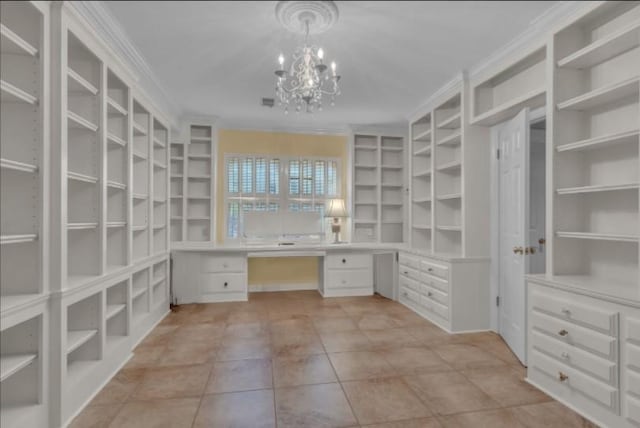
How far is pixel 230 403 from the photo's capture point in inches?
90.4

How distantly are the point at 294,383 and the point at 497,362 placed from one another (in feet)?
5.53

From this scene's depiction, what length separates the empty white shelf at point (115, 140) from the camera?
282 centimetres

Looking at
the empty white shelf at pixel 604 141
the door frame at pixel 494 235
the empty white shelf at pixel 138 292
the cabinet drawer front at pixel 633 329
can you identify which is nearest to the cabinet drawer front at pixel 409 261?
the door frame at pixel 494 235

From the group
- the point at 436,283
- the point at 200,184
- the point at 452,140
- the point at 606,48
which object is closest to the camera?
the point at 606,48

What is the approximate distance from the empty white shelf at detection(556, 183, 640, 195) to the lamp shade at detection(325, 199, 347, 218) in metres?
3.21

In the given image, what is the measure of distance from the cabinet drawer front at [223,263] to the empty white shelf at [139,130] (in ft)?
6.14

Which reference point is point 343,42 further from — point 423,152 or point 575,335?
point 575,335

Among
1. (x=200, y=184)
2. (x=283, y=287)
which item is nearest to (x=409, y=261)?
(x=283, y=287)

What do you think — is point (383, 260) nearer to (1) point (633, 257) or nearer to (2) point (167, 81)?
(1) point (633, 257)

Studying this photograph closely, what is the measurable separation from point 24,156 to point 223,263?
3168mm

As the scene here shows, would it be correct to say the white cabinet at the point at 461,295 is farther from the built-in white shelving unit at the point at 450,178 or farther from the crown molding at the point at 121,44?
the crown molding at the point at 121,44

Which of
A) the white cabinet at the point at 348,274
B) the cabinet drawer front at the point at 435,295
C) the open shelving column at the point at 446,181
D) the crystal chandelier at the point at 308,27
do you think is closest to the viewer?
the crystal chandelier at the point at 308,27

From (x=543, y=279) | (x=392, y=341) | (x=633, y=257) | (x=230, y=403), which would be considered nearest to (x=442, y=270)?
(x=392, y=341)

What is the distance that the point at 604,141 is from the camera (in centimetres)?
221
